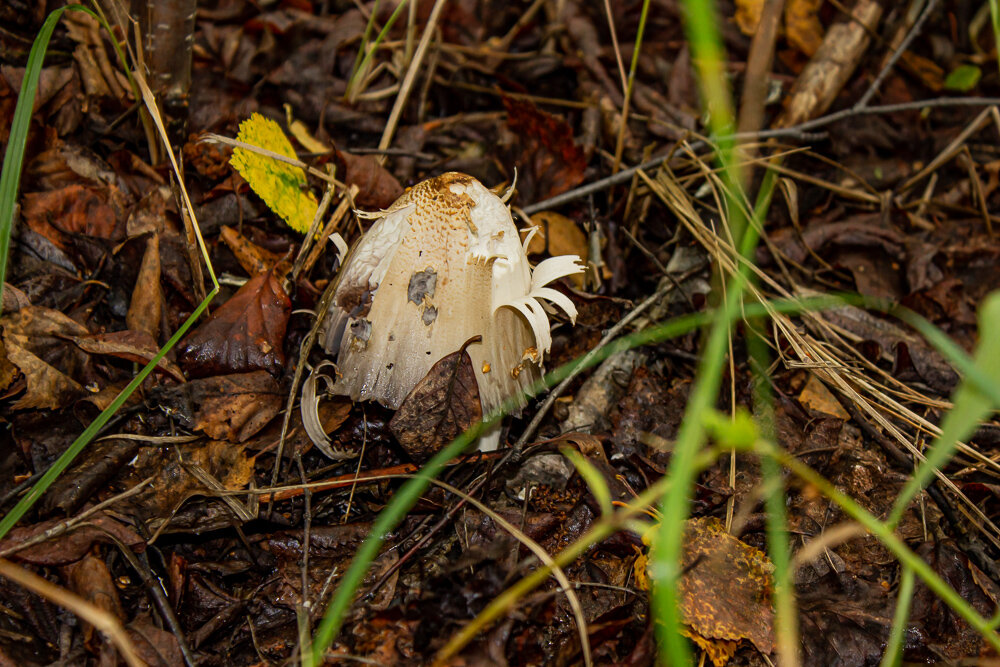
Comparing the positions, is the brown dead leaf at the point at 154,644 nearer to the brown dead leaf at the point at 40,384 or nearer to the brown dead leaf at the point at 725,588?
the brown dead leaf at the point at 40,384

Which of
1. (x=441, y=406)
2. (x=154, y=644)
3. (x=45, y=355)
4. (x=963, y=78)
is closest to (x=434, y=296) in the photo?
(x=441, y=406)

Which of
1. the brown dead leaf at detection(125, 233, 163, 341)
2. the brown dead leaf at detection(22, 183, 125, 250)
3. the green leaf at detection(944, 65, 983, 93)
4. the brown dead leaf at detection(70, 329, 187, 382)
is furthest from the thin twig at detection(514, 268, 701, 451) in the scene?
the green leaf at detection(944, 65, 983, 93)

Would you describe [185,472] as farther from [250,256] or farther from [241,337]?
[250,256]

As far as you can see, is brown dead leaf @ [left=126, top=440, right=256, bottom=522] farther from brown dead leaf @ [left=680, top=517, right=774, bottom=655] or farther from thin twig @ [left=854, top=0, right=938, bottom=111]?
thin twig @ [left=854, top=0, right=938, bottom=111]

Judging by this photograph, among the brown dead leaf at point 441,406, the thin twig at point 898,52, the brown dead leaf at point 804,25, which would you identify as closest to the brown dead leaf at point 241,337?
the brown dead leaf at point 441,406

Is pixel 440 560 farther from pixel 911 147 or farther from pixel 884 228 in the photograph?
pixel 911 147
